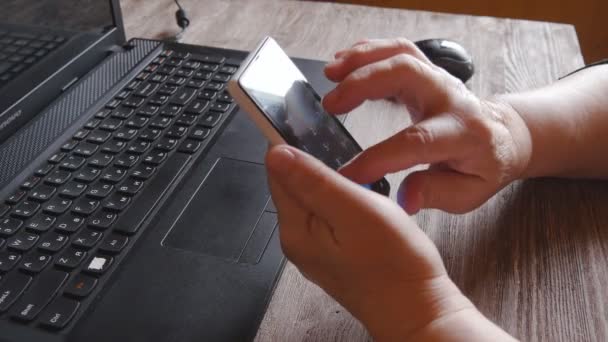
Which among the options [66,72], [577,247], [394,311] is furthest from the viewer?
[66,72]

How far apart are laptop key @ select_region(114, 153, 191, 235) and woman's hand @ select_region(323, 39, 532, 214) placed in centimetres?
16

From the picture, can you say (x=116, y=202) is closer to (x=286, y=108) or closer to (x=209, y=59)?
(x=286, y=108)

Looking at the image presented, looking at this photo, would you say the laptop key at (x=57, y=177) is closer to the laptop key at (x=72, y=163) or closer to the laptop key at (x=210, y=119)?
the laptop key at (x=72, y=163)

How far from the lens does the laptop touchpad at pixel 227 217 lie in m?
0.42

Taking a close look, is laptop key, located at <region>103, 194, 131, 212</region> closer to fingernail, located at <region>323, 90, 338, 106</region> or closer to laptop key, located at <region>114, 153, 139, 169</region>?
laptop key, located at <region>114, 153, 139, 169</region>

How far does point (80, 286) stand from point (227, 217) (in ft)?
0.42

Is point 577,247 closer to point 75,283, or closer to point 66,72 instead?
point 75,283

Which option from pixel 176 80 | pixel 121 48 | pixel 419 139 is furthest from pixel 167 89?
pixel 419 139

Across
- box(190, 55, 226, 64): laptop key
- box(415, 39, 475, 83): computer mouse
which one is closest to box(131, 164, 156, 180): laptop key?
box(190, 55, 226, 64): laptop key

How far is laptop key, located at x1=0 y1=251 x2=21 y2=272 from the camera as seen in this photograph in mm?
376

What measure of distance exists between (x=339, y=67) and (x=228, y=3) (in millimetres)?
472

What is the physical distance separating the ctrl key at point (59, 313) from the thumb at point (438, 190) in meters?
0.27

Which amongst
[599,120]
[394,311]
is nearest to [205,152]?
[394,311]

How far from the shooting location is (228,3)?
877 mm
